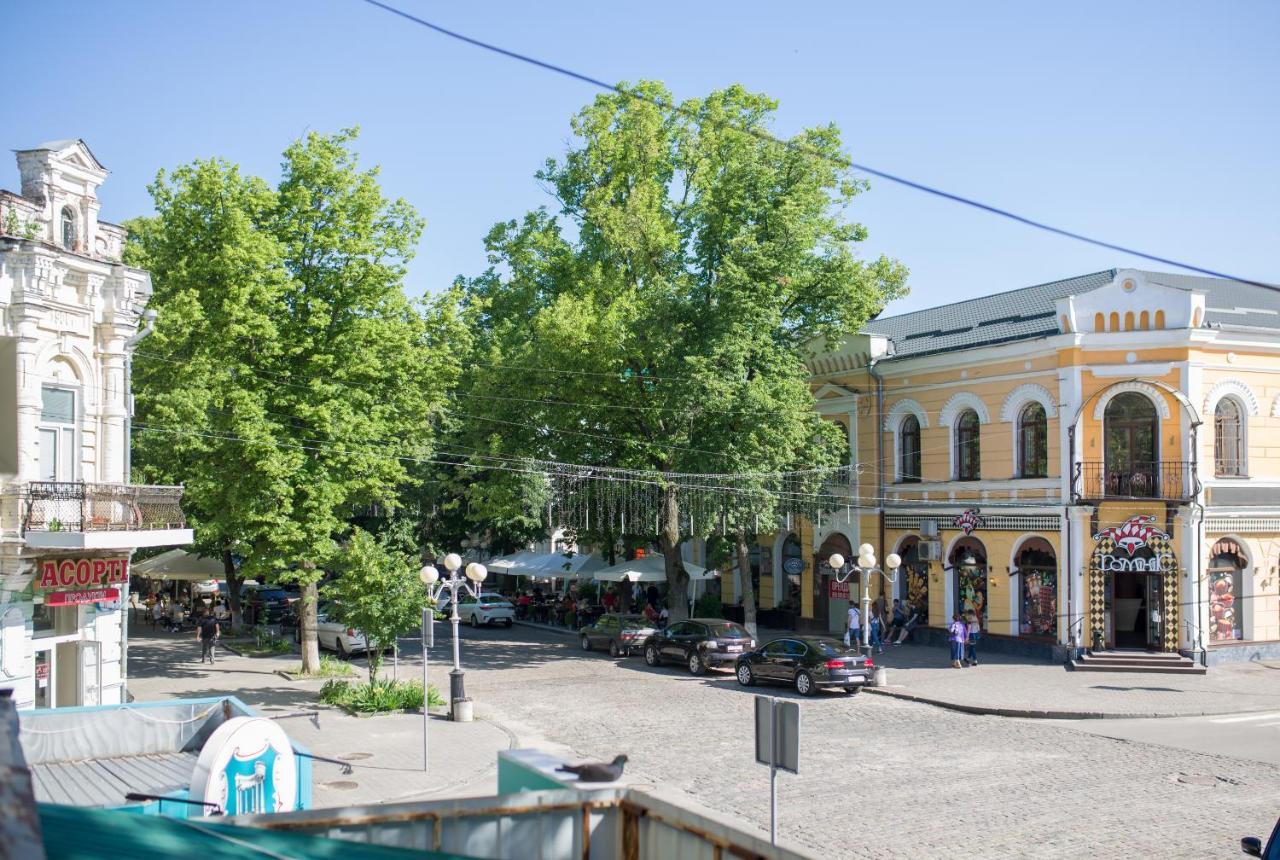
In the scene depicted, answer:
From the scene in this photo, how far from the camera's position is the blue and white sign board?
12383 millimetres

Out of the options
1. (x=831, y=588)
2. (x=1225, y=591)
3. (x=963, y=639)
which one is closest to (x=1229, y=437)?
(x=1225, y=591)

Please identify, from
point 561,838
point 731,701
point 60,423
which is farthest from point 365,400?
point 561,838

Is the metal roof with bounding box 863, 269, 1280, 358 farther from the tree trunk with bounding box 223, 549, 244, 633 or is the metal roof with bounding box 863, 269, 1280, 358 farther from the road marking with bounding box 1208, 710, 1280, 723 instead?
the tree trunk with bounding box 223, 549, 244, 633

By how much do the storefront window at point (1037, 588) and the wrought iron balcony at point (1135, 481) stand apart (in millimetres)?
2057

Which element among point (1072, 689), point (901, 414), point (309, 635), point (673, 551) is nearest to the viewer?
point (1072, 689)

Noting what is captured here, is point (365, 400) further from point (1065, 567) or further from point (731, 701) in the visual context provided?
point (1065, 567)

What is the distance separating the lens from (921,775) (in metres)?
17.7

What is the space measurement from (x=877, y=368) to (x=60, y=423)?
983 inches

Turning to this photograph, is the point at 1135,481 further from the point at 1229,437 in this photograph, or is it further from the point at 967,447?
the point at 967,447

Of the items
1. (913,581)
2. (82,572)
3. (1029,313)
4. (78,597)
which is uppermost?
(1029,313)

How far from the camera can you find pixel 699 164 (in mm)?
35781

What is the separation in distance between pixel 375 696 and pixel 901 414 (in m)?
19.7

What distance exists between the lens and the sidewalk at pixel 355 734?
17453 mm

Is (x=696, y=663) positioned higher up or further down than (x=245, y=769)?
further down
